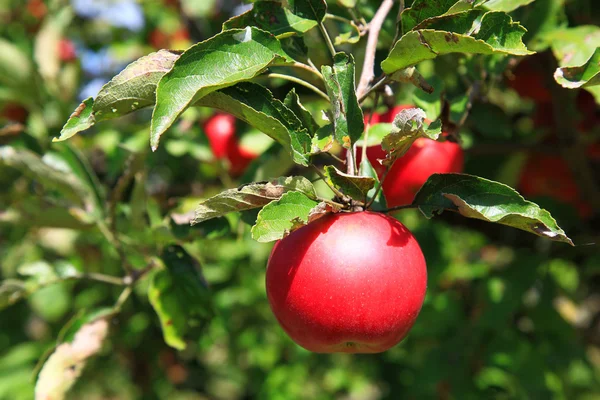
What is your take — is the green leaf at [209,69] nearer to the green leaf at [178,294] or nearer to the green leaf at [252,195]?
the green leaf at [252,195]

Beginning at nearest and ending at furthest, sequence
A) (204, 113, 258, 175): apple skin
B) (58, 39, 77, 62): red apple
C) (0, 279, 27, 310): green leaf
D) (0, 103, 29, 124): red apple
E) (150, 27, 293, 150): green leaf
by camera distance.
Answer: (150, 27, 293, 150): green leaf, (0, 279, 27, 310): green leaf, (204, 113, 258, 175): apple skin, (0, 103, 29, 124): red apple, (58, 39, 77, 62): red apple

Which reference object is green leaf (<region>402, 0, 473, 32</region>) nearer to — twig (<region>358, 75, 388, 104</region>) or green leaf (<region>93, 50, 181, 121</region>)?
twig (<region>358, 75, 388, 104</region>)

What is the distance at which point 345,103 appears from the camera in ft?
2.62

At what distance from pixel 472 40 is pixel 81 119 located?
480 mm

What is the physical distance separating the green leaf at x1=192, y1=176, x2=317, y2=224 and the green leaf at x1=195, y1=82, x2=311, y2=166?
0.10 feet

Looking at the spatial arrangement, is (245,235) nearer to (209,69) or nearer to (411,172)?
(411,172)

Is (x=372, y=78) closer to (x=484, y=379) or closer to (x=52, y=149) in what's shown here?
(x=52, y=149)

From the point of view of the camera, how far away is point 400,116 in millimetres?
742

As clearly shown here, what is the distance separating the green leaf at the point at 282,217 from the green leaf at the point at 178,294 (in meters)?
0.39

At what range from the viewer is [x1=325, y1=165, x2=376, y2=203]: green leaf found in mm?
762

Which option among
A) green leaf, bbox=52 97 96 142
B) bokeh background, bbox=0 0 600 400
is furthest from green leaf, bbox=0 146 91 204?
green leaf, bbox=52 97 96 142

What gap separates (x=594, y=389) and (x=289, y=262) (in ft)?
6.30

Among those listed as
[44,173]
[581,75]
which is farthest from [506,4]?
[44,173]

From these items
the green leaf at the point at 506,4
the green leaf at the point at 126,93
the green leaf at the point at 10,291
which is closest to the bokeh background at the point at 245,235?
the green leaf at the point at 10,291
